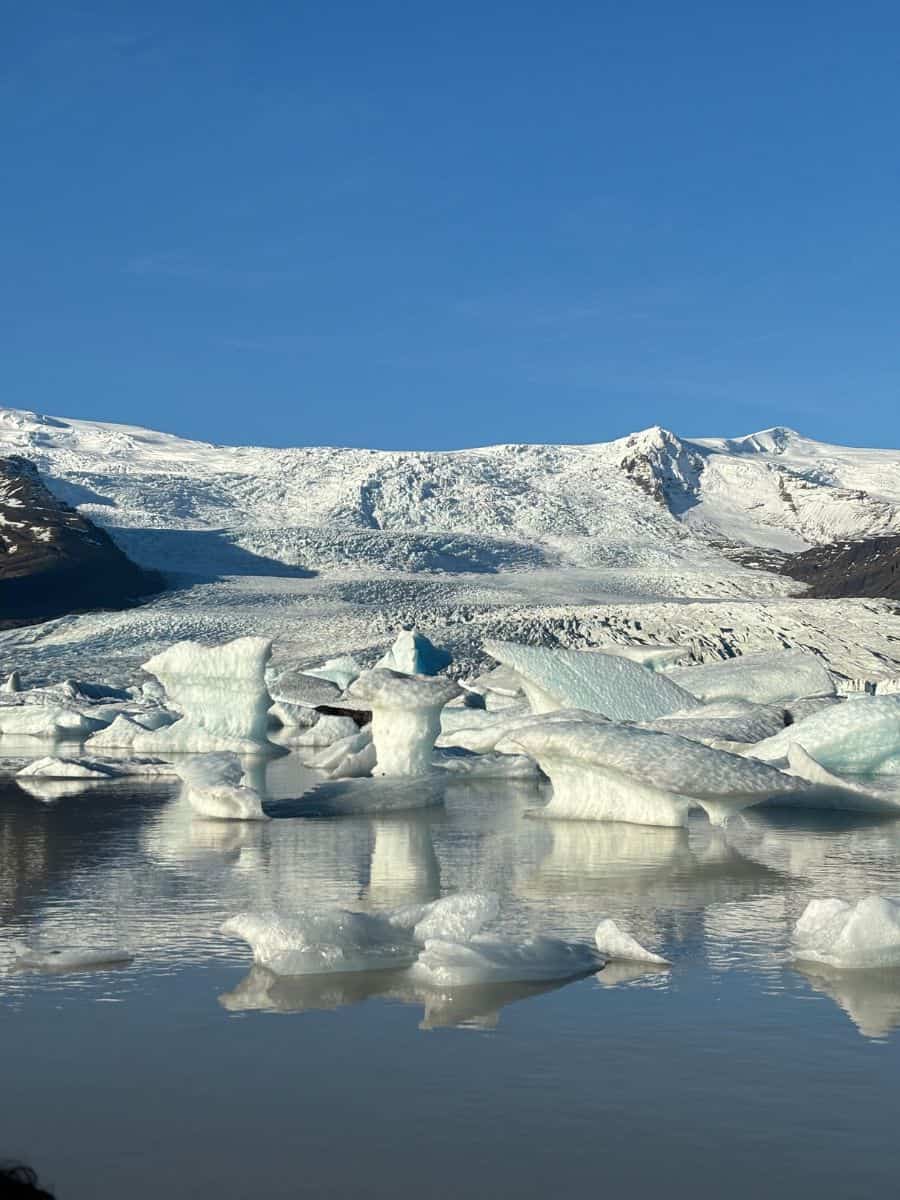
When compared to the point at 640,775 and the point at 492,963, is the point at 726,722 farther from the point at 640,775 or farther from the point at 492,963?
the point at 492,963

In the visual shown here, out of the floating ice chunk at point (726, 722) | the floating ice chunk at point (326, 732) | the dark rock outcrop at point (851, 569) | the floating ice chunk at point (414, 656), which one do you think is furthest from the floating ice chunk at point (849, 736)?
the dark rock outcrop at point (851, 569)

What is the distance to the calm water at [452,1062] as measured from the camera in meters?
3.69

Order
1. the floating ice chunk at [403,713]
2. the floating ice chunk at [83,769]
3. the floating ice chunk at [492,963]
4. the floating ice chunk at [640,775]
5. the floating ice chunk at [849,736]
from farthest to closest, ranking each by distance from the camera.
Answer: the floating ice chunk at [83,769]
the floating ice chunk at [403,713]
the floating ice chunk at [849,736]
the floating ice chunk at [640,775]
the floating ice chunk at [492,963]

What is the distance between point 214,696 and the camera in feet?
67.0

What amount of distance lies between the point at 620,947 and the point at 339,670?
2632 cm

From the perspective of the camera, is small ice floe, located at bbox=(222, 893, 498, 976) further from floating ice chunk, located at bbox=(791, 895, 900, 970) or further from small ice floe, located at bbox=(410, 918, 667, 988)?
floating ice chunk, located at bbox=(791, 895, 900, 970)

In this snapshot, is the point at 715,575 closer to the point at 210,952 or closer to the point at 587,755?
the point at 587,755

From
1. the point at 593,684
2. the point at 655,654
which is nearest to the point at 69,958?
the point at 593,684

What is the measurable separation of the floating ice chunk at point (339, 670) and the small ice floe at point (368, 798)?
1785 centimetres

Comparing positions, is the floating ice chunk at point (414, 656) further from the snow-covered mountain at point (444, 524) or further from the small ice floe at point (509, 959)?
the small ice floe at point (509, 959)

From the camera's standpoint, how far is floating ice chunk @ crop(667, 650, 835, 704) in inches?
827

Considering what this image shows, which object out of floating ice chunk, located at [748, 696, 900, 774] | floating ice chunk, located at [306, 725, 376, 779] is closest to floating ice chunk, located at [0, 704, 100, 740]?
floating ice chunk, located at [306, 725, 376, 779]

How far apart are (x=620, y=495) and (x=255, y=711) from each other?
49.7m

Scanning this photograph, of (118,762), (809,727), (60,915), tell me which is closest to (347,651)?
(118,762)
